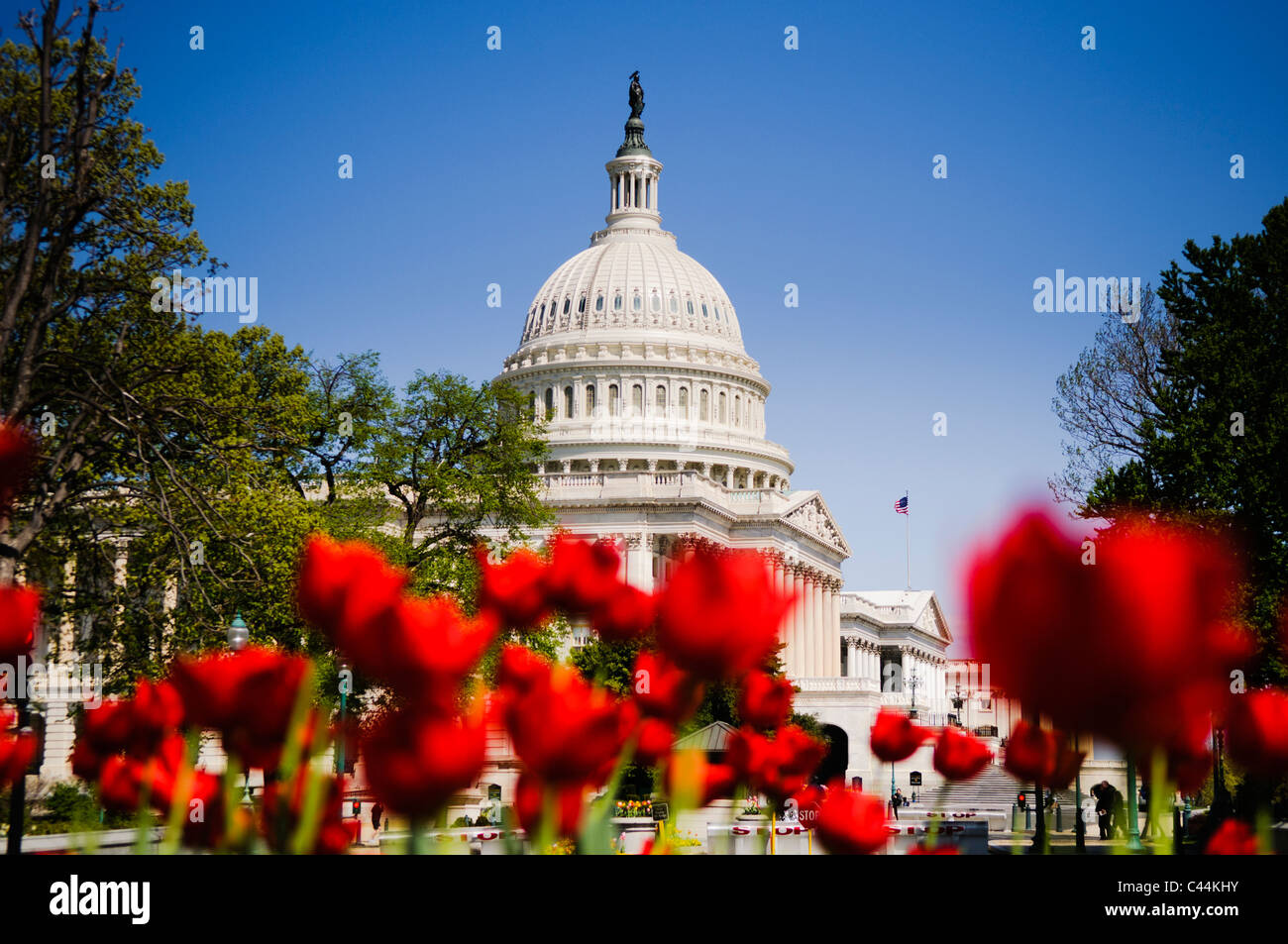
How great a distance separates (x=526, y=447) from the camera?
176 feet

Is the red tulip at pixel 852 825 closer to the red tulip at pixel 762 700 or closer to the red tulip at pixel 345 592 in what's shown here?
the red tulip at pixel 762 700

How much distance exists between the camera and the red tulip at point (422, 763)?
85.6 inches

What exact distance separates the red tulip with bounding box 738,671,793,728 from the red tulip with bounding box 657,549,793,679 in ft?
3.73

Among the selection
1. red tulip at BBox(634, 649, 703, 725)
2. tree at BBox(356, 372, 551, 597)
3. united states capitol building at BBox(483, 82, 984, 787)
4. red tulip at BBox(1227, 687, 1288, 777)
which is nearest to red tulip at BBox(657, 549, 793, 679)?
red tulip at BBox(634, 649, 703, 725)

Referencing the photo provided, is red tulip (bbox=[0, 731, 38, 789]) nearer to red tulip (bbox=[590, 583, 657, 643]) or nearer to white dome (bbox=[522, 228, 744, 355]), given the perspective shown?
red tulip (bbox=[590, 583, 657, 643])

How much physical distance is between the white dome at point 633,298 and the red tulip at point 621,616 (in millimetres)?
141292

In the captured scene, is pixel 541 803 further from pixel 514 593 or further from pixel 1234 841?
pixel 1234 841

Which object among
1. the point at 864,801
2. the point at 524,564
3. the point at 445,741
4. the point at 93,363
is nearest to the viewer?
the point at 445,741

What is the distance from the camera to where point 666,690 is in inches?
117

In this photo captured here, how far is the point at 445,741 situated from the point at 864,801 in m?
1.23

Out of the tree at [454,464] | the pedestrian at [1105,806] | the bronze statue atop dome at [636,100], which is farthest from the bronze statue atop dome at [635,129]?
the pedestrian at [1105,806]

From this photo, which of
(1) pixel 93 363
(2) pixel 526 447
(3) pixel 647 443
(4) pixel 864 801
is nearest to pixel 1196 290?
(2) pixel 526 447
